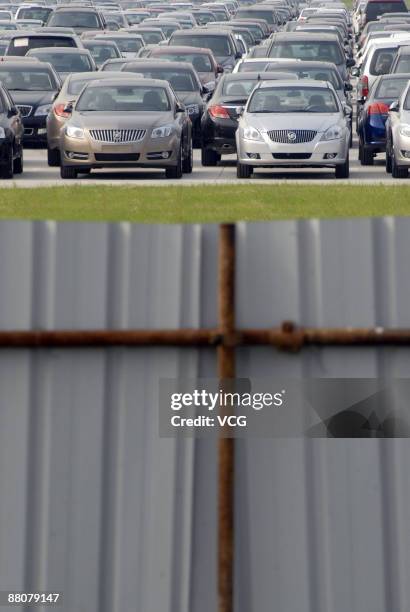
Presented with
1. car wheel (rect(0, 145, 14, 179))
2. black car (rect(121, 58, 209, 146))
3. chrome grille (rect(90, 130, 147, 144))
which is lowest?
car wheel (rect(0, 145, 14, 179))

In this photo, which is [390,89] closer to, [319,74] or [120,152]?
[319,74]

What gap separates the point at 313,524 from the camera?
5.34 meters

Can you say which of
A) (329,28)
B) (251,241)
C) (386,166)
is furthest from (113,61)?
(251,241)

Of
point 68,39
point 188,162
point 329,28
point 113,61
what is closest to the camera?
point 188,162

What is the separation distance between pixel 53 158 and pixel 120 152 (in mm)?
3046

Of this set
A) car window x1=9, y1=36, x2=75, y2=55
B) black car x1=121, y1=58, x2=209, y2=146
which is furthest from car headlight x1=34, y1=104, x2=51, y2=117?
car window x1=9, y1=36, x2=75, y2=55

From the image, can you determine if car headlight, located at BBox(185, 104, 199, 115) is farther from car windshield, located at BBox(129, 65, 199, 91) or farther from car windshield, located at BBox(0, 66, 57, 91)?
car windshield, located at BBox(0, 66, 57, 91)

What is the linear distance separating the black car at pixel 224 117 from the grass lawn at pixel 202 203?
185 inches

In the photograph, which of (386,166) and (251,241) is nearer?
(251,241)

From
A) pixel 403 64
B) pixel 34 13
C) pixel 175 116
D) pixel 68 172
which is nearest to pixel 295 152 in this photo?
pixel 175 116

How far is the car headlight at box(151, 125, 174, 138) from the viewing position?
2608cm

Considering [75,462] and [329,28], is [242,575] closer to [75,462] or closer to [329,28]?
[75,462]

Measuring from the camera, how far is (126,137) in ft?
85.7

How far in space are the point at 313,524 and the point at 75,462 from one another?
2.37 ft
